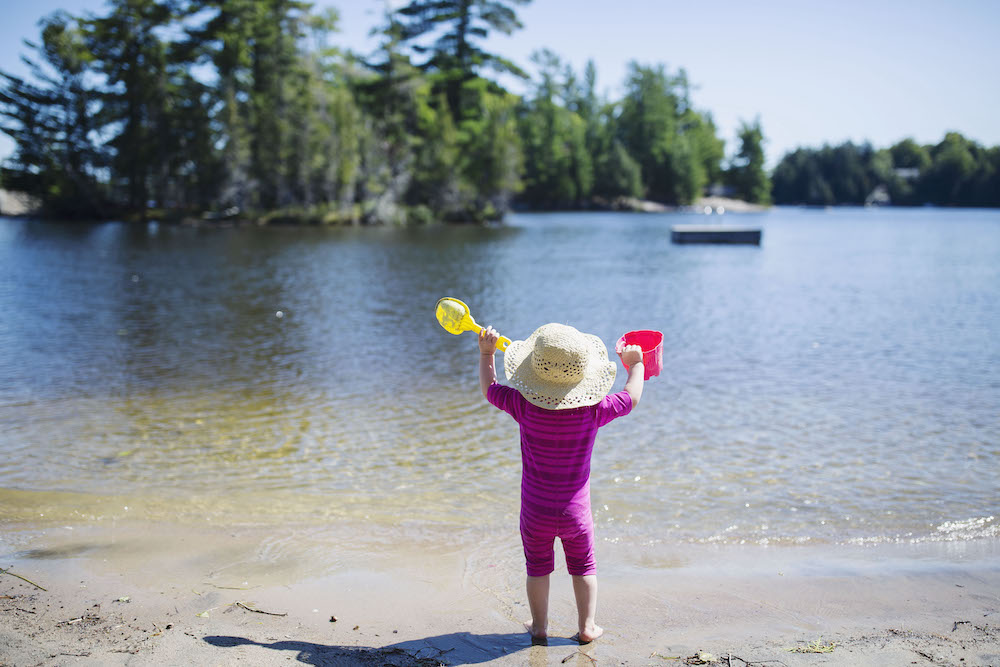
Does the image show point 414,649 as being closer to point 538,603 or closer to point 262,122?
point 538,603

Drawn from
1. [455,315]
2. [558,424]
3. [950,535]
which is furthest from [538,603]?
[950,535]

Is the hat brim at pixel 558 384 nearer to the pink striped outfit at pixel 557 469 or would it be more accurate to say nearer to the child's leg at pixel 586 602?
the pink striped outfit at pixel 557 469

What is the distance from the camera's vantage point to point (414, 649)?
12.4ft

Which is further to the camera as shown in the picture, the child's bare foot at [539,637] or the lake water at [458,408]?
the lake water at [458,408]

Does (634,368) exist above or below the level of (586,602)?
above

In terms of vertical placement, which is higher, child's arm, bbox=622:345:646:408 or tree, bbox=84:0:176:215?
tree, bbox=84:0:176:215

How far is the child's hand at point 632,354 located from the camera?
3.89m

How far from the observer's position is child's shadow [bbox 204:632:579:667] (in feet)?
11.9

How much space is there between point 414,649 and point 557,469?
1.16 meters

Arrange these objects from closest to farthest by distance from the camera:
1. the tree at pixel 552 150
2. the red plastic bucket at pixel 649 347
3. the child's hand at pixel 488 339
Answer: the child's hand at pixel 488 339, the red plastic bucket at pixel 649 347, the tree at pixel 552 150

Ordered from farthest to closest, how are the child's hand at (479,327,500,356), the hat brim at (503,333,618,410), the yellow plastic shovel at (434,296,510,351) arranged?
the yellow plastic shovel at (434,296,510,351)
the child's hand at (479,327,500,356)
the hat brim at (503,333,618,410)

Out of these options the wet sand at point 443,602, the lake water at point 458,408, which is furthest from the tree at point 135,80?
the wet sand at point 443,602

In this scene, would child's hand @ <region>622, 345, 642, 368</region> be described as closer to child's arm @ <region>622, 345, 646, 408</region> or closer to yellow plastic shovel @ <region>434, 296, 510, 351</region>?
child's arm @ <region>622, 345, 646, 408</region>

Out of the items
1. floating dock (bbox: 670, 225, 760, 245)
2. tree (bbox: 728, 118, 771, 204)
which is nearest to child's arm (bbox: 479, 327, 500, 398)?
floating dock (bbox: 670, 225, 760, 245)
